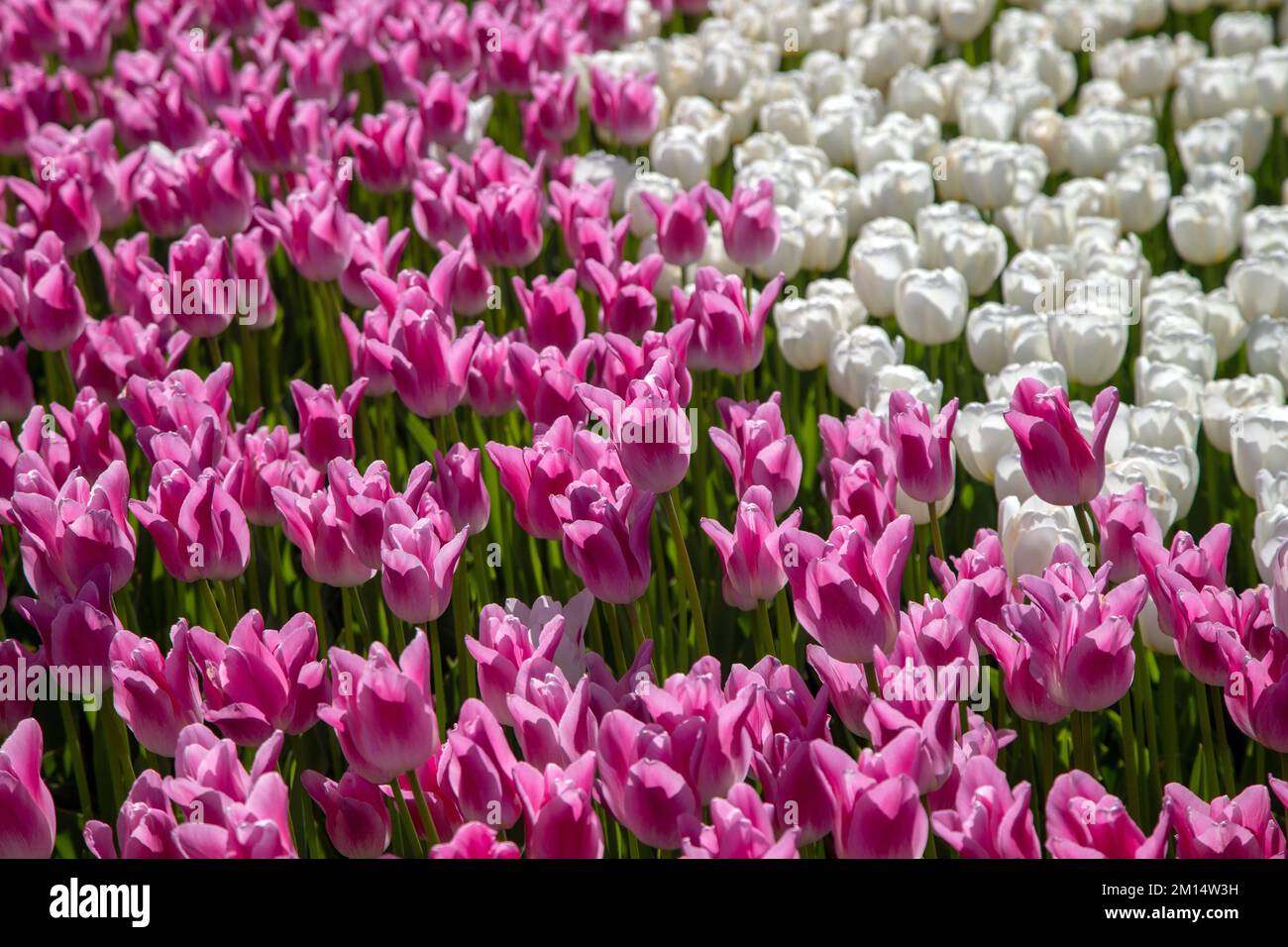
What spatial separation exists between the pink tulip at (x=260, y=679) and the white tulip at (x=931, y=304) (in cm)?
182

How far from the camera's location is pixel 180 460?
8.29ft

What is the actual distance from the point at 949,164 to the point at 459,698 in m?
2.46

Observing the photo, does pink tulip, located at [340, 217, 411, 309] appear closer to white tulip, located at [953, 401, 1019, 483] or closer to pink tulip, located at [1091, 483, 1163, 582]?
white tulip, located at [953, 401, 1019, 483]

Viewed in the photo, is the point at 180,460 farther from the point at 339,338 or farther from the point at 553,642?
the point at 339,338

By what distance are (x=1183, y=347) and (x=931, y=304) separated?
0.55 m

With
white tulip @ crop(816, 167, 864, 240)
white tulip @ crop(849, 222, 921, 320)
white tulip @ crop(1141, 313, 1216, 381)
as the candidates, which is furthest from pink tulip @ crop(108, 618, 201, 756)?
white tulip @ crop(816, 167, 864, 240)

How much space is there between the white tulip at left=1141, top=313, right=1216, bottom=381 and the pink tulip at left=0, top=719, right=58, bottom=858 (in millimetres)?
2357

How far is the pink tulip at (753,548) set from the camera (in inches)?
90.0

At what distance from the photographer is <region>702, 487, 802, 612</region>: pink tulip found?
2285 millimetres

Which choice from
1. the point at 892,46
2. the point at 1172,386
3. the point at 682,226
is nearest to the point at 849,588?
the point at 1172,386
